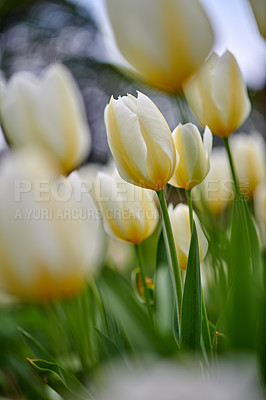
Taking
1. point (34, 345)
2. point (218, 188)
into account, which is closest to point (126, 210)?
point (34, 345)

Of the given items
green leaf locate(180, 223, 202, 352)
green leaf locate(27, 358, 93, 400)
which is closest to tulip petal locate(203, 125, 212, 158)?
green leaf locate(180, 223, 202, 352)

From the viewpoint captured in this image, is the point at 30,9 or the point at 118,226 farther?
the point at 30,9

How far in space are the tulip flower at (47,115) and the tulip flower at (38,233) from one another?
1.07 ft

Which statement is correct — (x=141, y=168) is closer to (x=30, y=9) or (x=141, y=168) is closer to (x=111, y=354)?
(x=111, y=354)

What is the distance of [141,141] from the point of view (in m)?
0.34

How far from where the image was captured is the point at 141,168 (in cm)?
34

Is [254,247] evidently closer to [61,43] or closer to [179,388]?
[179,388]

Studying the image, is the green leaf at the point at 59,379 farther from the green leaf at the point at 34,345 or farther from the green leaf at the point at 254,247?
the green leaf at the point at 254,247

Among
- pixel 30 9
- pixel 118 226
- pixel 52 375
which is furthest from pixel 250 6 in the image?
pixel 30 9

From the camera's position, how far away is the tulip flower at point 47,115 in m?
0.52

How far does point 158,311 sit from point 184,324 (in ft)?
0.38

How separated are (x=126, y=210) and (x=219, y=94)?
141 mm

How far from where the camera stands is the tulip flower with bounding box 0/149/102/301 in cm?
20

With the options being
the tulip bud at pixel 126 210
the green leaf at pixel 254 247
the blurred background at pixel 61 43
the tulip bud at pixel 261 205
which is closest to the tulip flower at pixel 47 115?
the tulip bud at pixel 126 210
